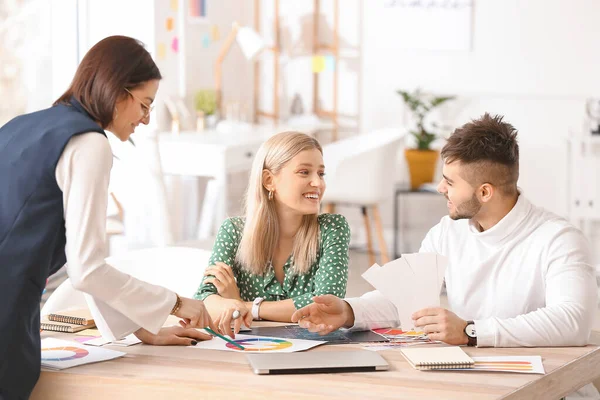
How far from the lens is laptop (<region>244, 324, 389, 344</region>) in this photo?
2010 millimetres

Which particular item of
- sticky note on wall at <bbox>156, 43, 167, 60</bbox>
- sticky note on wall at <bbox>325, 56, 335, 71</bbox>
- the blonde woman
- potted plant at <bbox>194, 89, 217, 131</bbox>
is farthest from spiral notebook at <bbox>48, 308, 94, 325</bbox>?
sticky note on wall at <bbox>325, 56, 335, 71</bbox>

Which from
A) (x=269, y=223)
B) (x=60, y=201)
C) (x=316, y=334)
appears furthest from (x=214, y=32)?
(x=60, y=201)

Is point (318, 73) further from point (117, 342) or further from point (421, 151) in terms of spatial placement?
point (117, 342)

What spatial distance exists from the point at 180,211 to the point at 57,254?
13.1ft

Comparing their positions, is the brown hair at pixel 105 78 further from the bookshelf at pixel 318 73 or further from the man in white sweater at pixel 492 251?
the bookshelf at pixel 318 73

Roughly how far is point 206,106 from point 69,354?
13.7 ft

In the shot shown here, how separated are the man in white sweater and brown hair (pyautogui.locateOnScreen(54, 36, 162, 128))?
635mm

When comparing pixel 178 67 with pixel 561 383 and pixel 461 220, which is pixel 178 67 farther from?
pixel 561 383

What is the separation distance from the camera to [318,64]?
6547mm

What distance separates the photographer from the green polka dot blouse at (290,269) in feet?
7.87

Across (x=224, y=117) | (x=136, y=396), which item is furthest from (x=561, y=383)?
(x=224, y=117)

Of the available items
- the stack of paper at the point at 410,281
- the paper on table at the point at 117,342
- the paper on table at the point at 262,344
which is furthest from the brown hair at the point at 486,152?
the paper on table at the point at 117,342

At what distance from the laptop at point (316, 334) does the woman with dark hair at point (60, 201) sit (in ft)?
1.31

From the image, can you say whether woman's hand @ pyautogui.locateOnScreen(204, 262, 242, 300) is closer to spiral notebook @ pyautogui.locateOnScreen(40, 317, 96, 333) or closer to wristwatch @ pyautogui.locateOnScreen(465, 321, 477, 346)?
spiral notebook @ pyautogui.locateOnScreen(40, 317, 96, 333)
